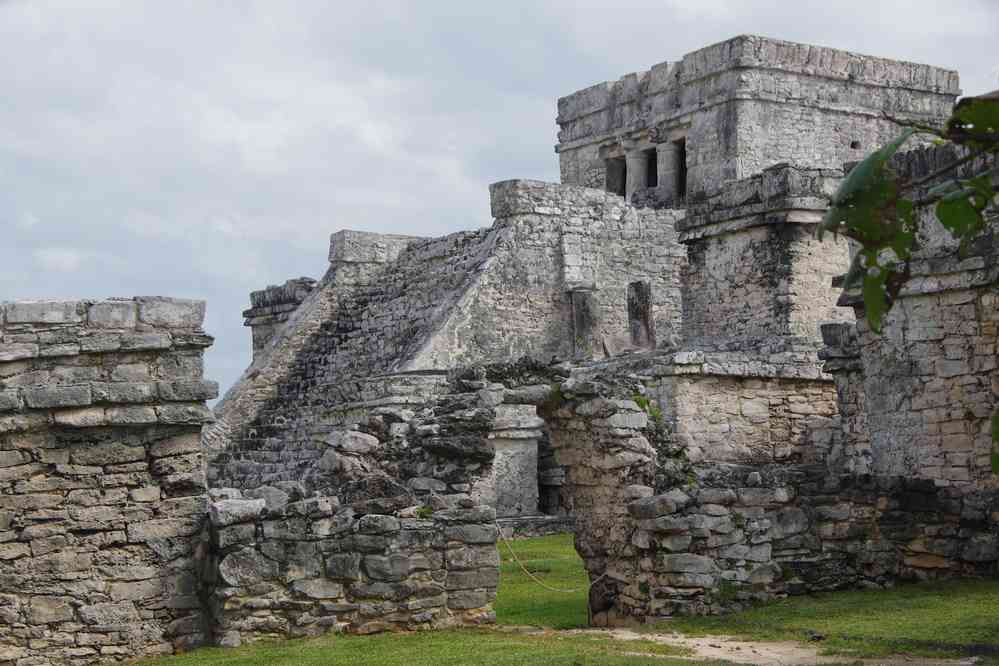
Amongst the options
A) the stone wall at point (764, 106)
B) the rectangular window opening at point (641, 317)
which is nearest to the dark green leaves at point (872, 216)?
the rectangular window opening at point (641, 317)

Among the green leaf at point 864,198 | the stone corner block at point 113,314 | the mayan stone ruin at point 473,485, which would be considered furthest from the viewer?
the stone corner block at point 113,314

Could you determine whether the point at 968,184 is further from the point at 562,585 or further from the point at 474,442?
the point at 562,585

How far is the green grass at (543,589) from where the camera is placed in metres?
10.4

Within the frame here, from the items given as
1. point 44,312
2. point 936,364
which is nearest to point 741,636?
point 936,364

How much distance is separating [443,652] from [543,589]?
391cm

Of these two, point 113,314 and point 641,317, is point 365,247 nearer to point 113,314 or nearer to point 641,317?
point 641,317

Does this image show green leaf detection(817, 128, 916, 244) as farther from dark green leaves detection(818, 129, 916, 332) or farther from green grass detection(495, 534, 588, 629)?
green grass detection(495, 534, 588, 629)

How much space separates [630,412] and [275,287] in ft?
48.9

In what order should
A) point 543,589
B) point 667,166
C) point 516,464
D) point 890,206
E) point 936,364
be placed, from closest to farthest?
point 890,206
point 936,364
point 543,589
point 516,464
point 667,166

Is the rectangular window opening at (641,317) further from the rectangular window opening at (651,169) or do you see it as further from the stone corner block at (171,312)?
the stone corner block at (171,312)

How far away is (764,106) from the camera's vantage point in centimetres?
2466

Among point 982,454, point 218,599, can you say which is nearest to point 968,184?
point 218,599

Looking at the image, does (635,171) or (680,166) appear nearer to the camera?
(680,166)

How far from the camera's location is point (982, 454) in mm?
10438
